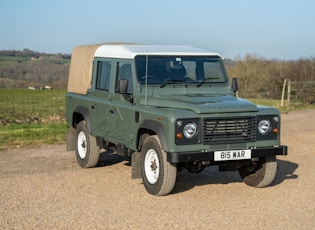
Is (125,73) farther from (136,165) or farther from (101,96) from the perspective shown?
(136,165)

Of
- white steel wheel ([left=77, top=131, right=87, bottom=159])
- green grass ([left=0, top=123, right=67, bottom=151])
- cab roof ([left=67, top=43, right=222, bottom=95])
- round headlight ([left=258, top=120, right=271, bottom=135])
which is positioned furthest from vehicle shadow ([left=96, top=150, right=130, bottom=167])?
round headlight ([left=258, top=120, right=271, bottom=135])

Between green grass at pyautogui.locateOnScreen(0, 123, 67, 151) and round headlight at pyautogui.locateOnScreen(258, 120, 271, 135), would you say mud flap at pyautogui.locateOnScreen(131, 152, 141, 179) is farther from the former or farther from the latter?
green grass at pyautogui.locateOnScreen(0, 123, 67, 151)

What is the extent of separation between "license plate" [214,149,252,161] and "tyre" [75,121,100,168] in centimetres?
328

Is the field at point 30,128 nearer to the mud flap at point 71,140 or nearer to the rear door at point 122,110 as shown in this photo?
the mud flap at point 71,140

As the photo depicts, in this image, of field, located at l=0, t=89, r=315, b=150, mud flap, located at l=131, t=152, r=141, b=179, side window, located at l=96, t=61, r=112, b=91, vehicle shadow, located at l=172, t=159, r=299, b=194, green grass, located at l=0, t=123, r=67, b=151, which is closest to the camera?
mud flap, located at l=131, t=152, r=141, b=179

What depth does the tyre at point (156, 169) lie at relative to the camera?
325 inches

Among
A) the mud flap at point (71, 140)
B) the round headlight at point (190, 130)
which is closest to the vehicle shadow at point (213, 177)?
the mud flap at point (71, 140)

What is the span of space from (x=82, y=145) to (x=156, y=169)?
10.4 ft

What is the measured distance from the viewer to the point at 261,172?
9.12m

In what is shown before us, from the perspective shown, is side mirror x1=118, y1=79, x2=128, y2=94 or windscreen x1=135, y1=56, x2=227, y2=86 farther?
windscreen x1=135, y1=56, x2=227, y2=86

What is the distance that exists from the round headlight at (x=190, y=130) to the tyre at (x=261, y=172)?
4.61 feet

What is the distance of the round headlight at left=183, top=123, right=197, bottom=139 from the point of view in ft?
26.5

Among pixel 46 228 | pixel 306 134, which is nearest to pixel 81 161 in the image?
pixel 46 228

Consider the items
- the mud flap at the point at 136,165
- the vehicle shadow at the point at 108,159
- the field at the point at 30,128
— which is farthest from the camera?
the field at the point at 30,128
